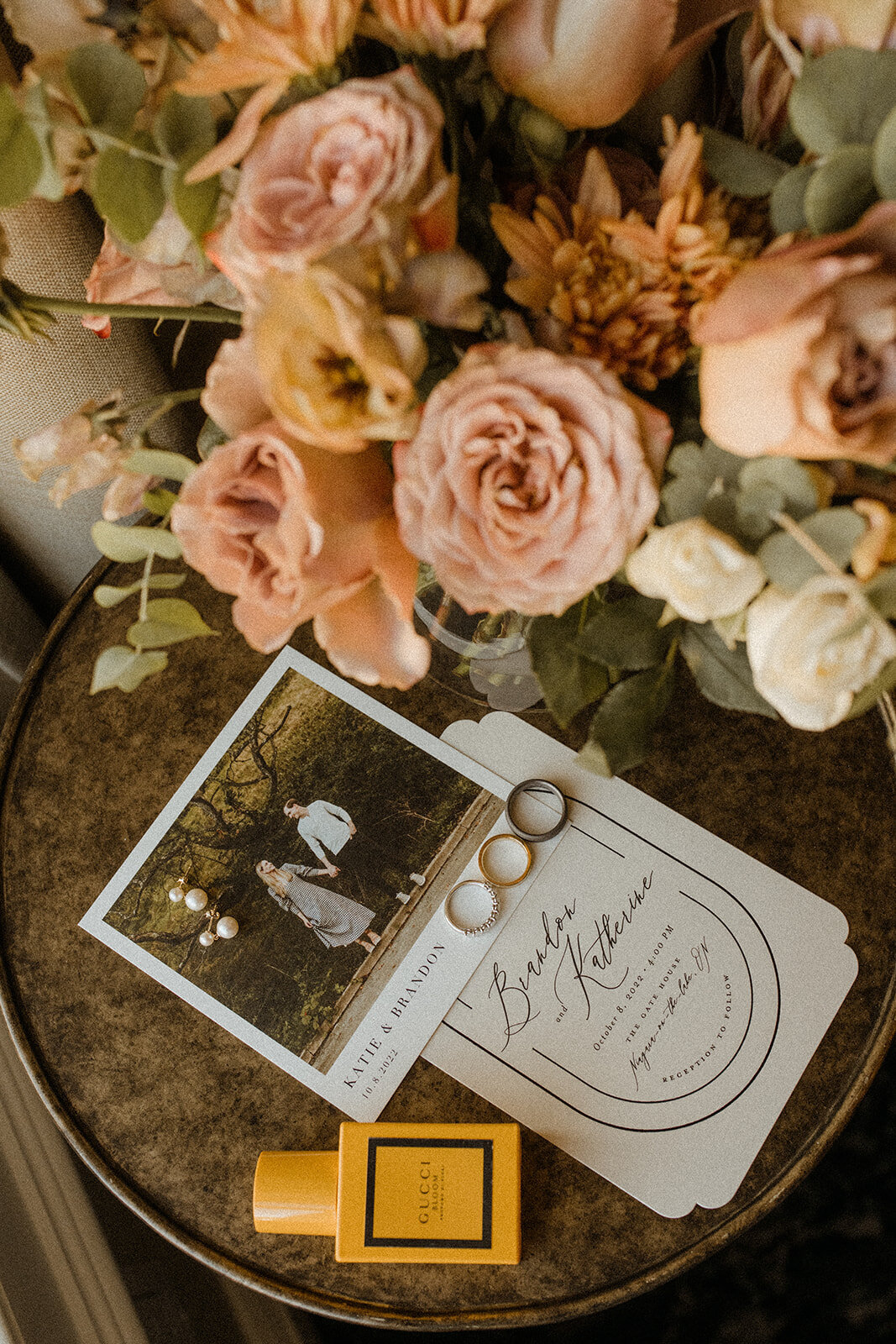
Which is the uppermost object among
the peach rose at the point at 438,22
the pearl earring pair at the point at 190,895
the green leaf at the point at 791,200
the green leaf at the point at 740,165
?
the peach rose at the point at 438,22

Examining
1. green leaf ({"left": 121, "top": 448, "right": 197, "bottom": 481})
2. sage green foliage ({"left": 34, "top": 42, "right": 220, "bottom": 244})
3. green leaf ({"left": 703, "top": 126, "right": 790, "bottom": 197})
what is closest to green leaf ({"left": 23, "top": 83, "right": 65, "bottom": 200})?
sage green foliage ({"left": 34, "top": 42, "right": 220, "bottom": 244})

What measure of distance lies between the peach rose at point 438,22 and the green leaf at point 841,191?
0.14 meters

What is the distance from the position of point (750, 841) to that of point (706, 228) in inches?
18.1

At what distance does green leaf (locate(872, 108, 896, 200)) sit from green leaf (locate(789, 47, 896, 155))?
16mm

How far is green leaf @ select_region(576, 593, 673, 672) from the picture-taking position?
0.41m

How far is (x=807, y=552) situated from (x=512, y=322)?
15 cm

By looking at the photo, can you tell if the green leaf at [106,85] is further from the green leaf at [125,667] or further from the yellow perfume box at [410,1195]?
the yellow perfume box at [410,1195]

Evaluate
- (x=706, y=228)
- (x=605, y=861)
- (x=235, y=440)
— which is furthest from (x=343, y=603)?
(x=605, y=861)

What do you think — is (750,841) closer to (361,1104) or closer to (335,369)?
(361,1104)

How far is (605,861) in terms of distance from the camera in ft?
2.23

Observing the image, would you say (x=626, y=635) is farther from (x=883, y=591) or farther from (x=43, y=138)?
(x=43, y=138)

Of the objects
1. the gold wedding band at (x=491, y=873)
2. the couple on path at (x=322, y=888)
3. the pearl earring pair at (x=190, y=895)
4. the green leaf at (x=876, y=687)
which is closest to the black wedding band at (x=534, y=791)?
the gold wedding band at (x=491, y=873)

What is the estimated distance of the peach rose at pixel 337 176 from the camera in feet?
1.05

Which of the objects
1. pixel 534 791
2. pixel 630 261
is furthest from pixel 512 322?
pixel 534 791
